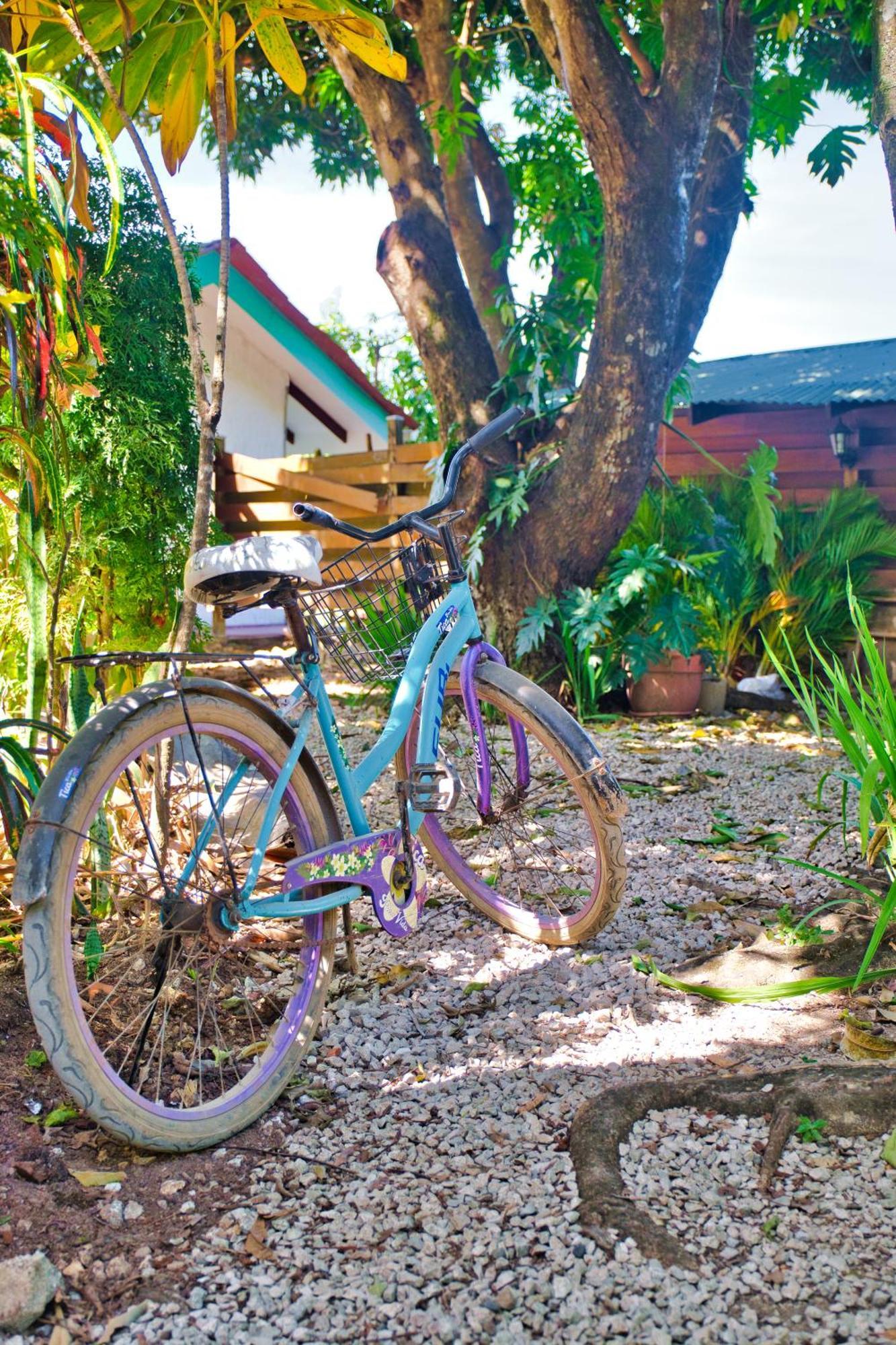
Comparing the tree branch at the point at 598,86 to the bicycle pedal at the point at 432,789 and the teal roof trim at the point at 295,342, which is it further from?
the bicycle pedal at the point at 432,789

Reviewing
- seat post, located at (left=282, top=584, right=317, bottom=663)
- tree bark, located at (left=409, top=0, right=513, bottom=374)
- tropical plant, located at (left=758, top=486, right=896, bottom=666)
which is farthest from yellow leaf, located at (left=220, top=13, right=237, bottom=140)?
tropical plant, located at (left=758, top=486, right=896, bottom=666)

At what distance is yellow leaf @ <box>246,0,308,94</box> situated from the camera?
2553 millimetres

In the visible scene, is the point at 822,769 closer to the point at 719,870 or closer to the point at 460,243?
the point at 719,870

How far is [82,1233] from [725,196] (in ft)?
22.7

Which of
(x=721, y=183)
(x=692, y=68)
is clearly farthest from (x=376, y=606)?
(x=721, y=183)

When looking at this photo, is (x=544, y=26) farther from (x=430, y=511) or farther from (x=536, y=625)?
(x=430, y=511)

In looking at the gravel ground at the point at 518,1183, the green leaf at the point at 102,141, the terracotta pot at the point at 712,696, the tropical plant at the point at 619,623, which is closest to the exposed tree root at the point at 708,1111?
the gravel ground at the point at 518,1183

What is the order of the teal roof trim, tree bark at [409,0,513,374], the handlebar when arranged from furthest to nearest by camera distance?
the teal roof trim < tree bark at [409,0,513,374] < the handlebar

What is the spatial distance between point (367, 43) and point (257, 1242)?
8.37 feet

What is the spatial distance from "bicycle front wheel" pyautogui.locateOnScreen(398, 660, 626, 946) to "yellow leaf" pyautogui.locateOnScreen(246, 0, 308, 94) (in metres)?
1.56

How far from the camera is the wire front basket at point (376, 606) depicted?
2416 millimetres

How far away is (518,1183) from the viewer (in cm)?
188

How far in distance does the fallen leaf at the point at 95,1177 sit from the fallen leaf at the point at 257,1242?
10.6 inches

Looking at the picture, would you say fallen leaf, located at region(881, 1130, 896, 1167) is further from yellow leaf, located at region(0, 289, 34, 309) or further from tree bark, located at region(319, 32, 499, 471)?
tree bark, located at region(319, 32, 499, 471)
